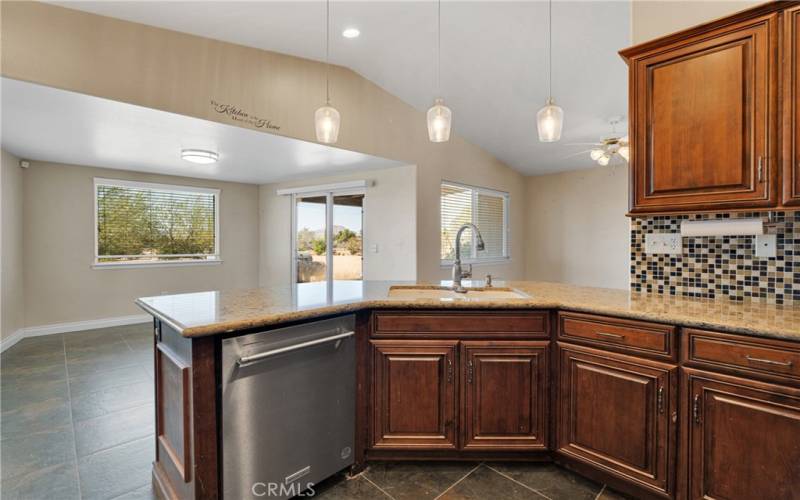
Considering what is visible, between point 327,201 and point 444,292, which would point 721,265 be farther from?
point 327,201

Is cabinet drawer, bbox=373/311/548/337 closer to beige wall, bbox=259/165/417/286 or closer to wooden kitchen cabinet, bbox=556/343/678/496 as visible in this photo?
wooden kitchen cabinet, bbox=556/343/678/496

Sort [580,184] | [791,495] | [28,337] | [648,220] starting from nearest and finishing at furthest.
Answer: [791,495] → [648,220] → [28,337] → [580,184]

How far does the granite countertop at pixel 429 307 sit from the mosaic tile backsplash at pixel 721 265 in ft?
0.33

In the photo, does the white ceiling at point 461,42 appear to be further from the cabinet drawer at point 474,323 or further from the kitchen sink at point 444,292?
the cabinet drawer at point 474,323

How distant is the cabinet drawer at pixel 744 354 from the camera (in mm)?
1337

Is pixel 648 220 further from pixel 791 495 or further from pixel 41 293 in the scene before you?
pixel 41 293

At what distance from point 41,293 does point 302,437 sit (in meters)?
5.01

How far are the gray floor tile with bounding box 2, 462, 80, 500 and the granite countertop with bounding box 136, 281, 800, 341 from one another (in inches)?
38.0

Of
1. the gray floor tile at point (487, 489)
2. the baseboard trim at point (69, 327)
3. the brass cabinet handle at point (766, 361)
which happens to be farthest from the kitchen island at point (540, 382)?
the baseboard trim at point (69, 327)

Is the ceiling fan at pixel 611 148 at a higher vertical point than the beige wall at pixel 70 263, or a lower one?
higher

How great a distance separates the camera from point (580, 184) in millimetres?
6617

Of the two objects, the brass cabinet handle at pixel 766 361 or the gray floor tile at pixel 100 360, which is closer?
the brass cabinet handle at pixel 766 361

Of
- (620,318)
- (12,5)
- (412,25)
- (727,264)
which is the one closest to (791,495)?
(620,318)

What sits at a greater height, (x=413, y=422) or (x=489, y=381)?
(x=489, y=381)
